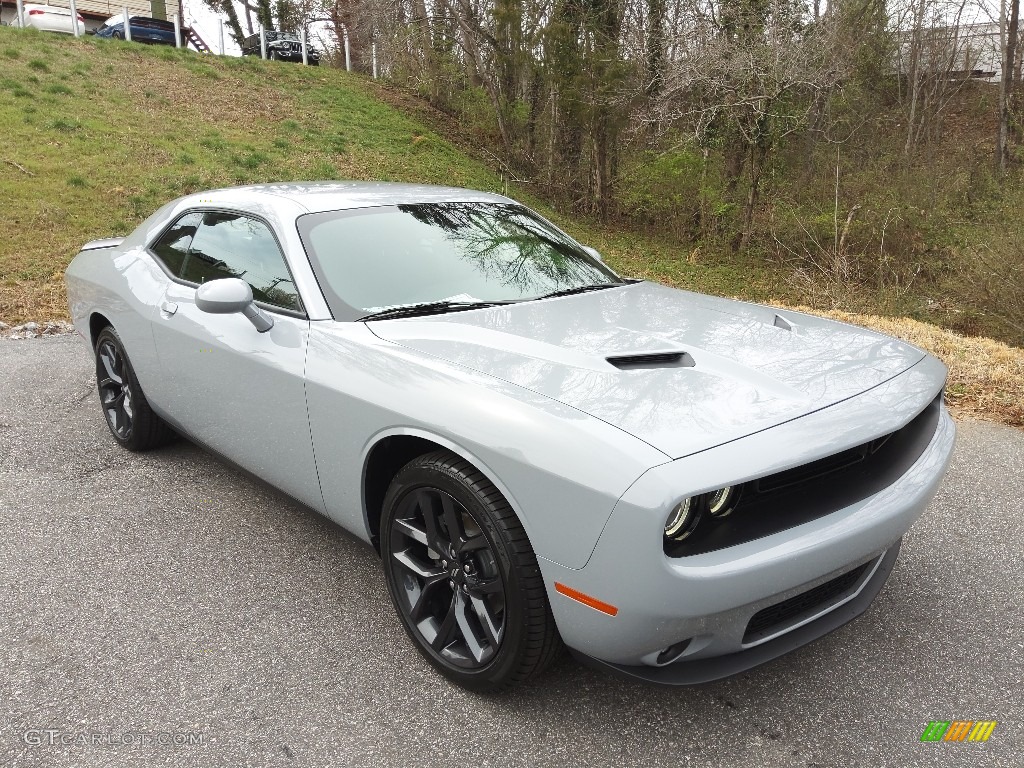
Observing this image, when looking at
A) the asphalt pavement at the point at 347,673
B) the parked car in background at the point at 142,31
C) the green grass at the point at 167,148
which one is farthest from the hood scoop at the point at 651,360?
the parked car in background at the point at 142,31

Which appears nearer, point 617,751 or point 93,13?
point 617,751

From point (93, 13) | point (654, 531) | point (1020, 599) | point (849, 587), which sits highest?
point (93, 13)

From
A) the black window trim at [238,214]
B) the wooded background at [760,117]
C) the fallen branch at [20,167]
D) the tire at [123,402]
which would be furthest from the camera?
the wooded background at [760,117]

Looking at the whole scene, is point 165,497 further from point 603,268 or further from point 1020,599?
point 1020,599

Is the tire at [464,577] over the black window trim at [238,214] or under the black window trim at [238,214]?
under

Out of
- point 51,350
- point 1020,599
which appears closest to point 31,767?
point 1020,599

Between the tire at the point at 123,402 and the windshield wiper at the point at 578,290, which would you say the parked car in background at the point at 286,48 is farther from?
the windshield wiper at the point at 578,290

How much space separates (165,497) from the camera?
3.56 metres

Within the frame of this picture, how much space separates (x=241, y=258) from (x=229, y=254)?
128mm

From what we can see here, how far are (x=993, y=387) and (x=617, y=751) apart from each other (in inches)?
164

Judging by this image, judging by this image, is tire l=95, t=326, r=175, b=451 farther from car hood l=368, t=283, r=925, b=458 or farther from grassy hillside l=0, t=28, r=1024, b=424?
grassy hillside l=0, t=28, r=1024, b=424

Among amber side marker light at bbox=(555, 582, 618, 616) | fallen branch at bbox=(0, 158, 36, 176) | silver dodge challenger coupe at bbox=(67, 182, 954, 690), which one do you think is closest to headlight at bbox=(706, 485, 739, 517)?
silver dodge challenger coupe at bbox=(67, 182, 954, 690)

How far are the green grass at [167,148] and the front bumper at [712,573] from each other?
23.8 feet

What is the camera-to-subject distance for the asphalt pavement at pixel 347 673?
2029mm
